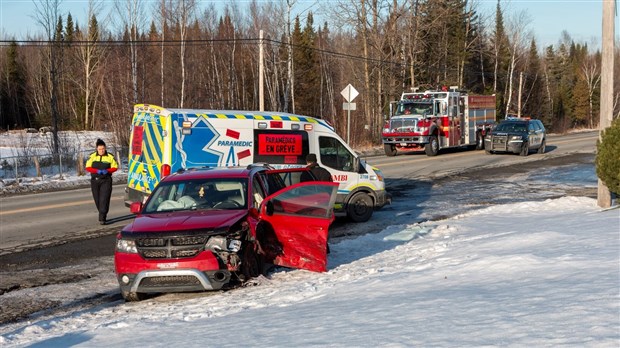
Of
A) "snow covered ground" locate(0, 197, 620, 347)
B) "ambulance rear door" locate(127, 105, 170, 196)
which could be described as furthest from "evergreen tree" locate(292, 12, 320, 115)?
"snow covered ground" locate(0, 197, 620, 347)

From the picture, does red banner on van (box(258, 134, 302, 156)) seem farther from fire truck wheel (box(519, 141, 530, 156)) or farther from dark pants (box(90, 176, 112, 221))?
fire truck wheel (box(519, 141, 530, 156))

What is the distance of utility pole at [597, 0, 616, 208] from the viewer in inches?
581

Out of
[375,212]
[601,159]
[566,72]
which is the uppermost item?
[566,72]

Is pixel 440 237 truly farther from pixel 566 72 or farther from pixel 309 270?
pixel 566 72

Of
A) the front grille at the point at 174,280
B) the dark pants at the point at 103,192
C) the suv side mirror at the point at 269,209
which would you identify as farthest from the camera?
the dark pants at the point at 103,192

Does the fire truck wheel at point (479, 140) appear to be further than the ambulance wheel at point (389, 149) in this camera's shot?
Yes

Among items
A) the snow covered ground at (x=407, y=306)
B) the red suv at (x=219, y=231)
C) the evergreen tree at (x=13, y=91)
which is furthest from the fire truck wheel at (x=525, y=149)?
the evergreen tree at (x=13, y=91)

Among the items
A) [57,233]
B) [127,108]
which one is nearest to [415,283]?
[57,233]

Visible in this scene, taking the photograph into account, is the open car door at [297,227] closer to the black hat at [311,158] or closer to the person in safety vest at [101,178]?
the black hat at [311,158]

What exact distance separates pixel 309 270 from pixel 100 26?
57304 mm

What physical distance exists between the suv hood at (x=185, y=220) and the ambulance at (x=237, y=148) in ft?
14.4

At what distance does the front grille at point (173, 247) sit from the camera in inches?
331

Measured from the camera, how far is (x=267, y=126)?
14.8m

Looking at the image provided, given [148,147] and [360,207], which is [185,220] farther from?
[360,207]
